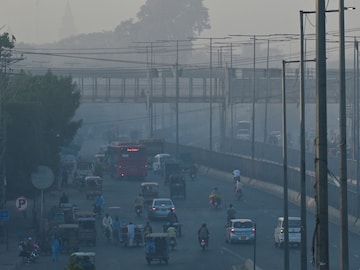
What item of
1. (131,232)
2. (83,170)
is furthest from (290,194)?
(83,170)

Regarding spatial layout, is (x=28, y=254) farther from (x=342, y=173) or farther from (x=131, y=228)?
(x=342, y=173)

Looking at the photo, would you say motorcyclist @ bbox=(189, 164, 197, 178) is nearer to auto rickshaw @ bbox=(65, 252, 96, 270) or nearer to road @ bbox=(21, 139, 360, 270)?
road @ bbox=(21, 139, 360, 270)

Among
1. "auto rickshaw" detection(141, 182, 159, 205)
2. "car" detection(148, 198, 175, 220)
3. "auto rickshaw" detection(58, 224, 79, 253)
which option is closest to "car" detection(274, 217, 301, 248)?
"auto rickshaw" detection(58, 224, 79, 253)

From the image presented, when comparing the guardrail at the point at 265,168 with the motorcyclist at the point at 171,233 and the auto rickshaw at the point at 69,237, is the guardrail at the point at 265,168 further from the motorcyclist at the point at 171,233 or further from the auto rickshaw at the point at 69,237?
the auto rickshaw at the point at 69,237

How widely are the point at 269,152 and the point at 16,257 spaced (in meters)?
60.4

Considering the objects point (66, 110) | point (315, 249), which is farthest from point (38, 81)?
point (315, 249)

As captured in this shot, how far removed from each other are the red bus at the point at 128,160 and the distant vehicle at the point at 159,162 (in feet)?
12.6

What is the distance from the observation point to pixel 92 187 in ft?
244

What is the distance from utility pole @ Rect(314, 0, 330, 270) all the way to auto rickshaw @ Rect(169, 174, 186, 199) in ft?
182

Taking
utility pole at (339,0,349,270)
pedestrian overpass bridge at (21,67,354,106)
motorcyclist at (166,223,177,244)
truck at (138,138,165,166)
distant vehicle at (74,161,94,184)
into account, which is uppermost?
pedestrian overpass bridge at (21,67,354,106)

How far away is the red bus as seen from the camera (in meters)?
83.6

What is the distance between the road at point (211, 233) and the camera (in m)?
47.1

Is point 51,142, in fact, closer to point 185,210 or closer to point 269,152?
point 185,210

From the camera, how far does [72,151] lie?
100125 millimetres
